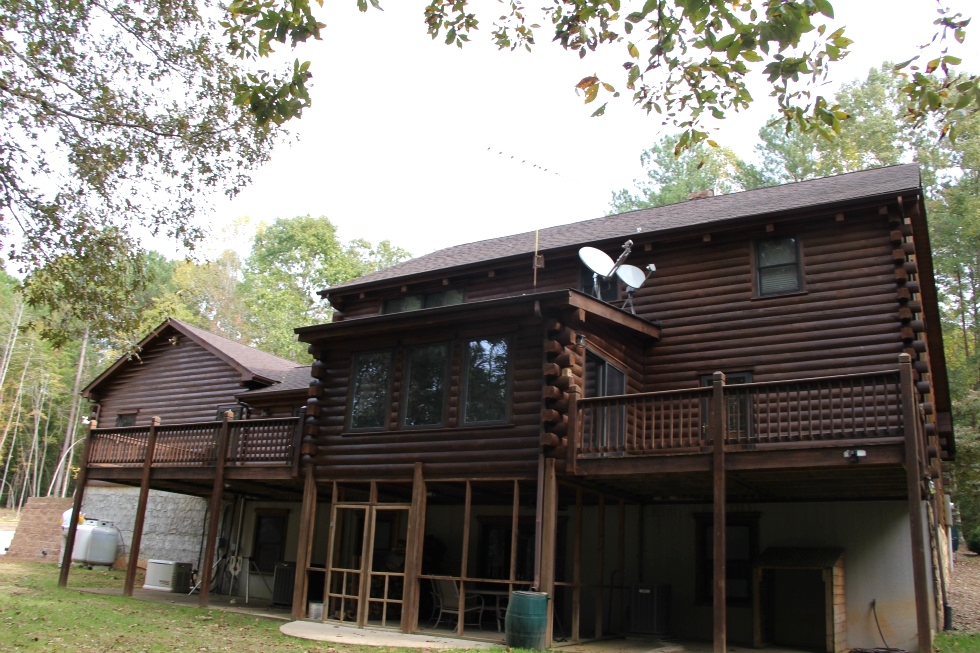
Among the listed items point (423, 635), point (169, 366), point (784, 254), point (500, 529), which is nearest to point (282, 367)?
point (169, 366)

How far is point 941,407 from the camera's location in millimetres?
18125

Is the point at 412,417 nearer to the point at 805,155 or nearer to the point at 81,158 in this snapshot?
the point at 81,158

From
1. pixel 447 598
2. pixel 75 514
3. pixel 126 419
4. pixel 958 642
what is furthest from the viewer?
pixel 126 419

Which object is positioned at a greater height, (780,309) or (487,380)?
(780,309)

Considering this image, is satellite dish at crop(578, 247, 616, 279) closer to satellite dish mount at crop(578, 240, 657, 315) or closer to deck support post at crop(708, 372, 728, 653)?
satellite dish mount at crop(578, 240, 657, 315)

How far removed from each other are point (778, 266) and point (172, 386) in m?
18.4

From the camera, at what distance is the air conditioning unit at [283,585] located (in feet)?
64.0

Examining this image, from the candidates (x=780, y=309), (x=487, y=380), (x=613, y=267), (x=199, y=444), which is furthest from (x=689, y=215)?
(x=199, y=444)

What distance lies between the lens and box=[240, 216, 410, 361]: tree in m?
46.6

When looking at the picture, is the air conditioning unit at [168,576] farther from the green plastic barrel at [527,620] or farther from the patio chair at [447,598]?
the green plastic barrel at [527,620]

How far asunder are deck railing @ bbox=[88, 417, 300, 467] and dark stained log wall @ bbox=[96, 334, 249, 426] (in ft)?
11.3

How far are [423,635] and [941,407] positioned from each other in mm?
12473

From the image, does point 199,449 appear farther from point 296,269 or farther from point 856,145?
point 856,145

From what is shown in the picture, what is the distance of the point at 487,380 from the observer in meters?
14.5
